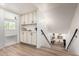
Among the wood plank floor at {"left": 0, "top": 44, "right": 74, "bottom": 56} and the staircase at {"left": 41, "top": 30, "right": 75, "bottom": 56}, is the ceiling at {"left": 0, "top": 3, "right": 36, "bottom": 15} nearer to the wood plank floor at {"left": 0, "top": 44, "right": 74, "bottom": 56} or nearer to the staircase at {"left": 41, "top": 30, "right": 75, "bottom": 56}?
the staircase at {"left": 41, "top": 30, "right": 75, "bottom": 56}

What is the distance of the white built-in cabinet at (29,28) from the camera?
148 centimetres

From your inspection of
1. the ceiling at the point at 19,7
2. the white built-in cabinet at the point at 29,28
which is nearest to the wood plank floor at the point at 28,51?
the white built-in cabinet at the point at 29,28

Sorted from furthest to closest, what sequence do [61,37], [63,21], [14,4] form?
[63,21] < [61,37] < [14,4]

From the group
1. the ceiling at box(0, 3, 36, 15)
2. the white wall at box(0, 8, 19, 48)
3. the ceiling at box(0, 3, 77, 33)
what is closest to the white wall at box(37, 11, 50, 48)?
the ceiling at box(0, 3, 77, 33)

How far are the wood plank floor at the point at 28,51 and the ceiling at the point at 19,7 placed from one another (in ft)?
2.24

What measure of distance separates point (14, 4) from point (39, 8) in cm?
46

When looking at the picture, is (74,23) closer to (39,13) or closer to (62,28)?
(62,28)

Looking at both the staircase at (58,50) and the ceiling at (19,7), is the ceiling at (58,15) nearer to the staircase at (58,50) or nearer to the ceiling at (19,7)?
the ceiling at (19,7)

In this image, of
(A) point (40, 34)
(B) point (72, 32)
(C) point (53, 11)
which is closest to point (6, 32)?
(A) point (40, 34)

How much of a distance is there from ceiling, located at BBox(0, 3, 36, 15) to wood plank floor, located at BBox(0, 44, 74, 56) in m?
0.68

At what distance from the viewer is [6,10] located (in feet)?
4.50

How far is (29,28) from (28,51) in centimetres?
46

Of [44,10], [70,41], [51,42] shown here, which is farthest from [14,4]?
[70,41]

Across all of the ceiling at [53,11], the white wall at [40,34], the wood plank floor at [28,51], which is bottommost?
the wood plank floor at [28,51]
